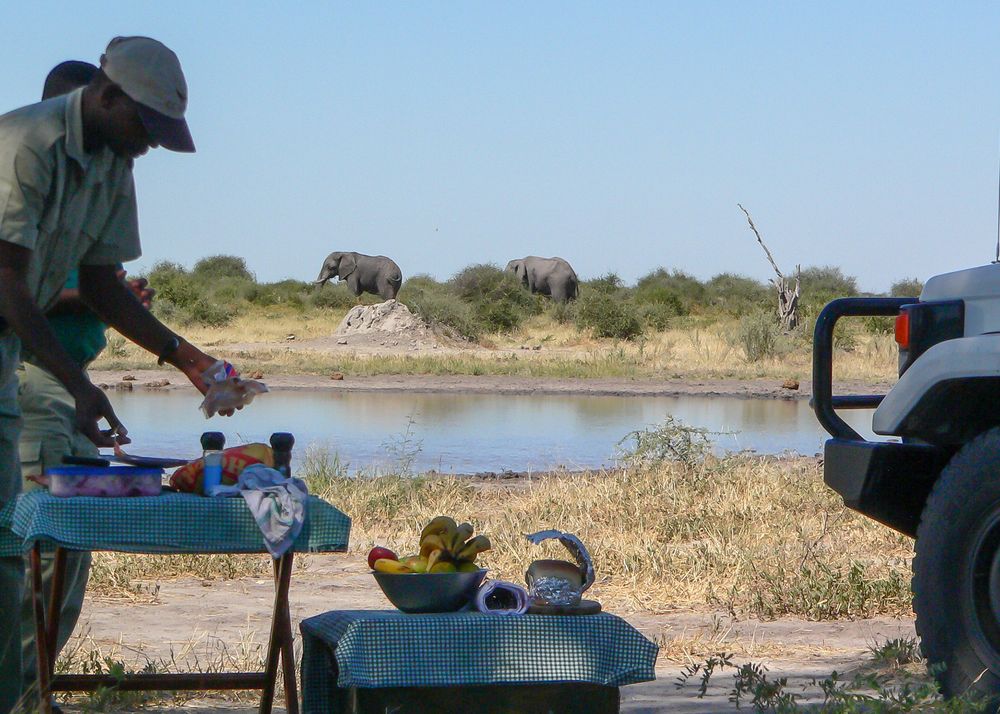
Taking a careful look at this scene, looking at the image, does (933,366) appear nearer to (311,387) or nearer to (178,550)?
(178,550)

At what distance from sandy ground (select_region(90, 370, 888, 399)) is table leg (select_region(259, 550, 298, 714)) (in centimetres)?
1680

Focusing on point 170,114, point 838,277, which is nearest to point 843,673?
point 170,114

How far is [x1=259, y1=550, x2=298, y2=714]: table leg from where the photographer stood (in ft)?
11.3

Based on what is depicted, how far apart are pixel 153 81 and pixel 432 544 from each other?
4.78 feet

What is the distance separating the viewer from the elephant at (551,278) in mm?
51594

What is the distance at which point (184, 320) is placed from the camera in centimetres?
3284

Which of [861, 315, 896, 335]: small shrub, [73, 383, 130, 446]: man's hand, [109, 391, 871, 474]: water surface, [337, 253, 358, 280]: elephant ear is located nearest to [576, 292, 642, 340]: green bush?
[861, 315, 896, 335]: small shrub

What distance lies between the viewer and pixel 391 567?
12.2 feet

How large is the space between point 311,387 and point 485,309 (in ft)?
44.7

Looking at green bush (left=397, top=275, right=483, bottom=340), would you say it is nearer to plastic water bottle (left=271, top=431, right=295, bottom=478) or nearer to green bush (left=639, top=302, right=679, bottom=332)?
green bush (left=639, top=302, right=679, bottom=332)

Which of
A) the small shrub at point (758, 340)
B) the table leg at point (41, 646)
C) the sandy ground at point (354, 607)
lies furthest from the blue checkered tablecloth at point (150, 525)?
the small shrub at point (758, 340)

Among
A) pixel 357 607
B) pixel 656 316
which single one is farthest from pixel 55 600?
pixel 656 316

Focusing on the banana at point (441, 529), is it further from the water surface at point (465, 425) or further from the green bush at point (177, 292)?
the green bush at point (177, 292)

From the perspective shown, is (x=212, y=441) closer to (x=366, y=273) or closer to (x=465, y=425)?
(x=465, y=425)
